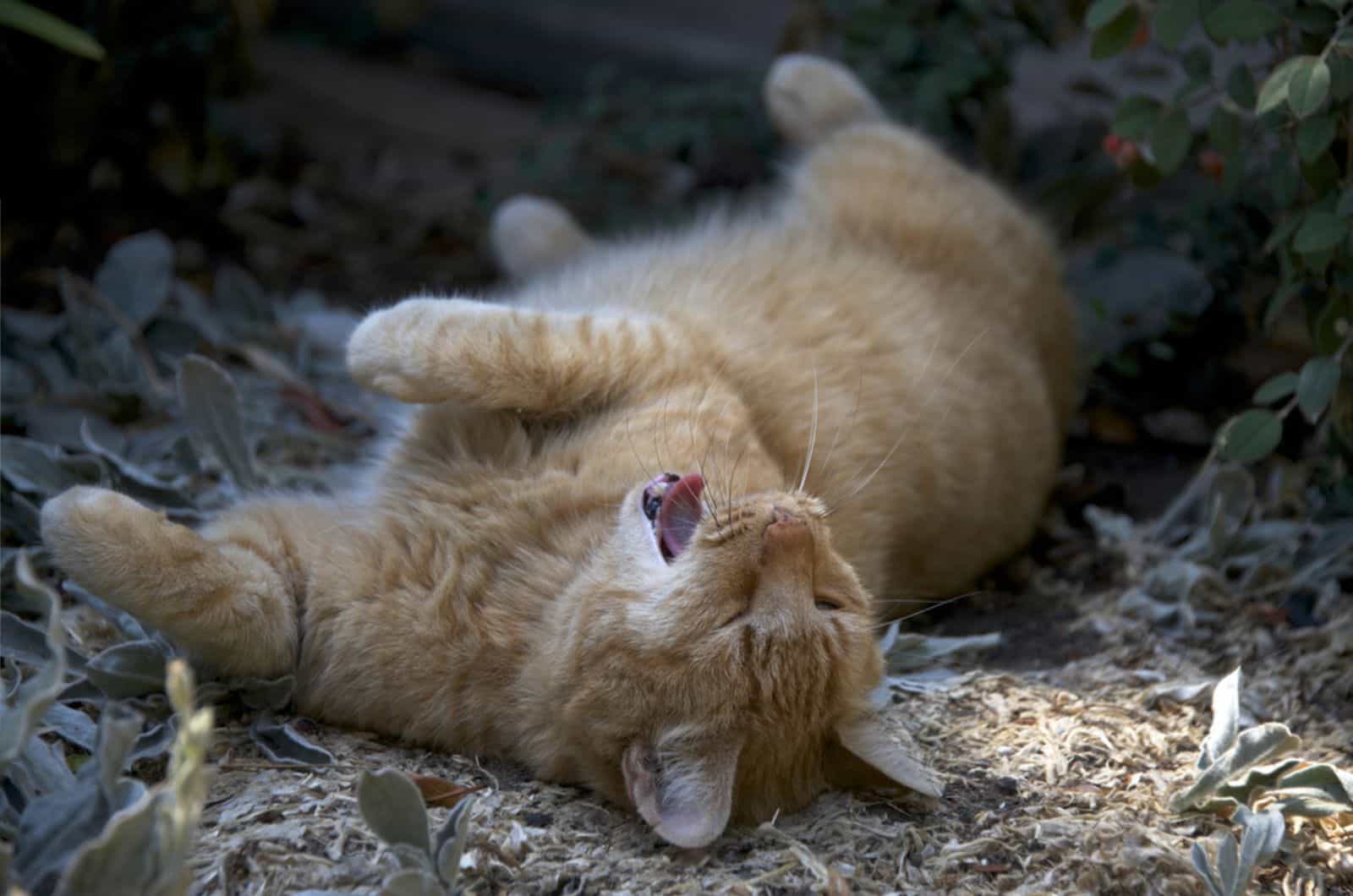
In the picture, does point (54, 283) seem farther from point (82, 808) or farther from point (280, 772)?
point (82, 808)

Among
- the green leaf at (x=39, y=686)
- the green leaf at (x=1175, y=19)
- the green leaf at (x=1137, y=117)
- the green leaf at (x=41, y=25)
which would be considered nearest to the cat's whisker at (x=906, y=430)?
the green leaf at (x=1137, y=117)

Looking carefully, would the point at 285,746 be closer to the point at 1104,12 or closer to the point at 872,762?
the point at 872,762

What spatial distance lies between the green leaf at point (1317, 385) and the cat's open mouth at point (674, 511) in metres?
1.33

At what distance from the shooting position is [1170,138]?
2963mm

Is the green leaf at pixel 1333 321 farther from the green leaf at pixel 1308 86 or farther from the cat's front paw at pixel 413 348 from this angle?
the cat's front paw at pixel 413 348

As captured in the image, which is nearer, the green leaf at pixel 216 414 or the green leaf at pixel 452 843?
the green leaf at pixel 452 843

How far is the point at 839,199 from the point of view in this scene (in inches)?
158

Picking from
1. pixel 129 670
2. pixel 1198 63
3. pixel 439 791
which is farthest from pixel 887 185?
pixel 129 670

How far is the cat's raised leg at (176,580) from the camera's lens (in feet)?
7.66

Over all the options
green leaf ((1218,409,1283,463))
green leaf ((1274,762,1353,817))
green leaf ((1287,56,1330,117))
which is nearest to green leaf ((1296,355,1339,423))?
green leaf ((1218,409,1283,463))

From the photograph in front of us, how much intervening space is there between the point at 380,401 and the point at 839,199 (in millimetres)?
1586

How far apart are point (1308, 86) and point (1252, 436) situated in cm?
80

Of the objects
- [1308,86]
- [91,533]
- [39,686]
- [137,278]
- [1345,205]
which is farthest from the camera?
[137,278]

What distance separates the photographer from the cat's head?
221cm
